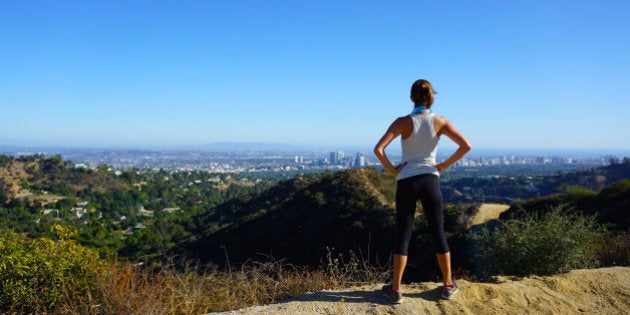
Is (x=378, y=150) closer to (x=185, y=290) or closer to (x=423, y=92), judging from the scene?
(x=423, y=92)

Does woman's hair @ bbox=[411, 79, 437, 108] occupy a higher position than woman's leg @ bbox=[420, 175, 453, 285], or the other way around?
woman's hair @ bbox=[411, 79, 437, 108]

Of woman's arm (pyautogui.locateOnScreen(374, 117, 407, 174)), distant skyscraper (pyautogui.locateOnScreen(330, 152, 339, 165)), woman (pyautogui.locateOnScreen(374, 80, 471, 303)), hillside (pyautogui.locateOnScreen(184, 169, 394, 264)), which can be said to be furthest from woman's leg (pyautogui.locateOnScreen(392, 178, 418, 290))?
distant skyscraper (pyautogui.locateOnScreen(330, 152, 339, 165))

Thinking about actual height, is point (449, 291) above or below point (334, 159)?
above

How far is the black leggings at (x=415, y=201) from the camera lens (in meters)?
3.06

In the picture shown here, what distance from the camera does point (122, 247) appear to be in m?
31.1

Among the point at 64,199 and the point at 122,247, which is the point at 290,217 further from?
the point at 64,199

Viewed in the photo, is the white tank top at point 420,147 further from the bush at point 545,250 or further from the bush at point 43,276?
the bush at point 43,276

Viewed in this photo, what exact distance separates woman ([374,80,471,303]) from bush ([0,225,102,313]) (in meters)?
2.40

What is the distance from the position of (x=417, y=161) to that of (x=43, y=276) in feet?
10.4

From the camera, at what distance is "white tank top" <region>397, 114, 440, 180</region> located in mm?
3068

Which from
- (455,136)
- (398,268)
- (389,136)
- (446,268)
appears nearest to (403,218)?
(398,268)

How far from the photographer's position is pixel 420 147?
3094 mm

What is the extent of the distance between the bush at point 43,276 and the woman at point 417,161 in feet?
7.86

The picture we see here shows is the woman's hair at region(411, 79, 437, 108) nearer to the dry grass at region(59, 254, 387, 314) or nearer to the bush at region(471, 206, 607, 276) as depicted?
the dry grass at region(59, 254, 387, 314)
